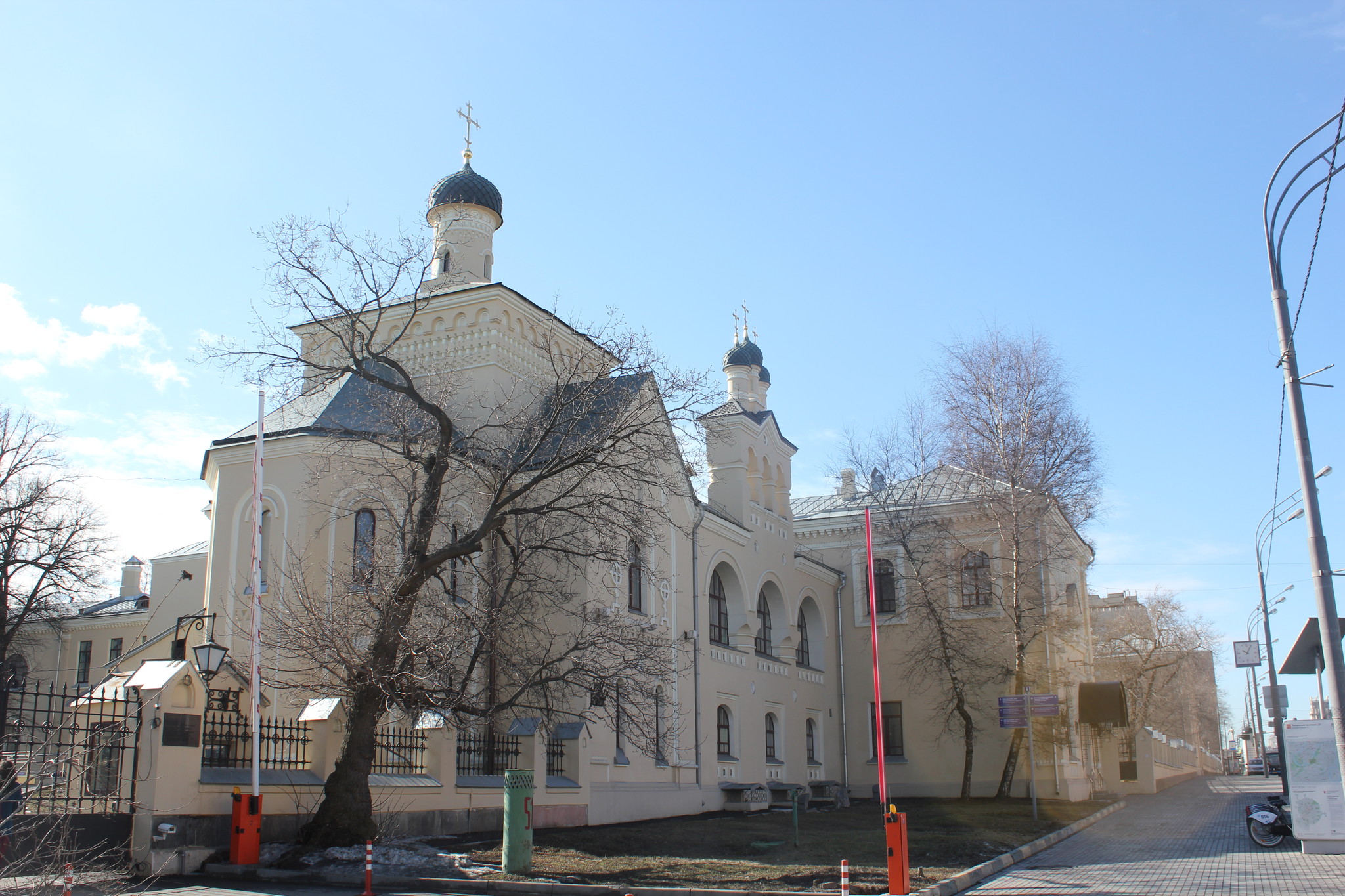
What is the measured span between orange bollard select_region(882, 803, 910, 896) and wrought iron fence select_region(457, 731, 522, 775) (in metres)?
8.36

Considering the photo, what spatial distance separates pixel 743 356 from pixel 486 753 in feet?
59.3

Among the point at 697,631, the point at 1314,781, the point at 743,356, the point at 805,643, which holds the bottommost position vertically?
the point at 1314,781

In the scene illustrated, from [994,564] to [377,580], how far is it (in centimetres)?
2067

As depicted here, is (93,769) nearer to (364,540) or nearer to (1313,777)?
(364,540)

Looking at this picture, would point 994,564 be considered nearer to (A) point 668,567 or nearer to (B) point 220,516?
(A) point 668,567

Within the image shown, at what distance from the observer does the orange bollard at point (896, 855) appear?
10.8 metres

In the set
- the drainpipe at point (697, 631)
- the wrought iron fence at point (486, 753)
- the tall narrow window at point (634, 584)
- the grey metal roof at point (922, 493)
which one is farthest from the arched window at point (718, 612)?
the wrought iron fence at point (486, 753)

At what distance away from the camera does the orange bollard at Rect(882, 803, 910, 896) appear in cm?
1084

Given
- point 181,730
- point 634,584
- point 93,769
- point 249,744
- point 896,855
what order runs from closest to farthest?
point 896,855 → point 93,769 → point 181,730 → point 249,744 → point 634,584

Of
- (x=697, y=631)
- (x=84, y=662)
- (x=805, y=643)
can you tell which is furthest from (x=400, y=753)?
(x=84, y=662)

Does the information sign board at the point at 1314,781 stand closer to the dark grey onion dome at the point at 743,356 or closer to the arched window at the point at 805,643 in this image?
the arched window at the point at 805,643

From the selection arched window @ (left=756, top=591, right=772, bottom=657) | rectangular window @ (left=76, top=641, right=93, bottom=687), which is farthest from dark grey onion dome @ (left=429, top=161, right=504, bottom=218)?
rectangular window @ (left=76, top=641, right=93, bottom=687)

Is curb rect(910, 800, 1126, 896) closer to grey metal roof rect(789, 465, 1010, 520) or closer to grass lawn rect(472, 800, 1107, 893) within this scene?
grass lawn rect(472, 800, 1107, 893)

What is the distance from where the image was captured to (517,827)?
41.8 ft
